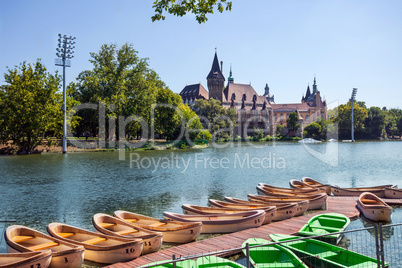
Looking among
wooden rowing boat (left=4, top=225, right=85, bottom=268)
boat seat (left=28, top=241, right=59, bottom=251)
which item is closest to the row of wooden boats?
wooden rowing boat (left=4, top=225, right=85, bottom=268)

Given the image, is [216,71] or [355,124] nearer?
[355,124]

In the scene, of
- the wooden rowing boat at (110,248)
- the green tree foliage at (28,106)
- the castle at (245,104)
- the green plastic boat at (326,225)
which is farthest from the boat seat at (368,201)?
the castle at (245,104)

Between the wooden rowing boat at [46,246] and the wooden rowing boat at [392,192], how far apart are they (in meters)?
16.2

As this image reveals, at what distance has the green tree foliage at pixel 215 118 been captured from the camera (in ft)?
299

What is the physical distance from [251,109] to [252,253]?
397 ft

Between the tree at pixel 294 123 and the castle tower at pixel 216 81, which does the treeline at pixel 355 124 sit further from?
the castle tower at pixel 216 81

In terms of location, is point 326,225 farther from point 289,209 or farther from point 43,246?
point 43,246

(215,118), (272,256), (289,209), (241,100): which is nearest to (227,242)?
(272,256)

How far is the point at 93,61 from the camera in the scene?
59156 mm

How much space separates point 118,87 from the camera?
57.0 metres

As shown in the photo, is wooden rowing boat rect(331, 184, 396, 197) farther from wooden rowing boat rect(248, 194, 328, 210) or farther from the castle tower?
the castle tower

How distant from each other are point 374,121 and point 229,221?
379ft

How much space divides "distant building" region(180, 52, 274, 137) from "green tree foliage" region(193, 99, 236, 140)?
21069 mm

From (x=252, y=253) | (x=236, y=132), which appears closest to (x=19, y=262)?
(x=252, y=253)
